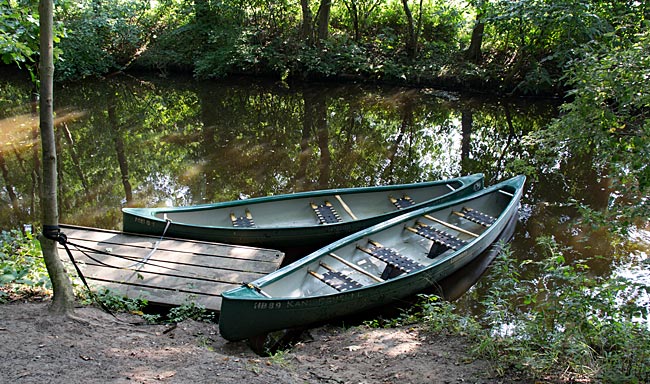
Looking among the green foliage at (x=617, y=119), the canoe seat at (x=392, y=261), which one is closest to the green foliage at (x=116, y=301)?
the canoe seat at (x=392, y=261)

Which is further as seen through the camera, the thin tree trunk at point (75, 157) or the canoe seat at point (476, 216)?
the thin tree trunk at point (75, 157)

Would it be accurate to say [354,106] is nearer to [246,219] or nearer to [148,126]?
[148,126]

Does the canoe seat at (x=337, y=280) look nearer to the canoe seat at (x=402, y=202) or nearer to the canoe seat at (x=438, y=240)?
the canoe seat at (x=438, y=240)

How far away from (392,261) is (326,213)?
1.60 metres

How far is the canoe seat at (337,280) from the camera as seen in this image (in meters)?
5.30

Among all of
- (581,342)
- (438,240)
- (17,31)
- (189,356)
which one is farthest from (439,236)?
(17,31)

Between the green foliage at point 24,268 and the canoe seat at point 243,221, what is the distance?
2.28 metres

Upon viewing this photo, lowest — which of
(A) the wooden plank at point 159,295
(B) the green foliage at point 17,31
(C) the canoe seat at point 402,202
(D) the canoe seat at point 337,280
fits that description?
(A) the wooden plank at point 159,295

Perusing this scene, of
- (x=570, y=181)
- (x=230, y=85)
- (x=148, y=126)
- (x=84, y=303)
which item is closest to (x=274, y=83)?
(x=230, y=85)

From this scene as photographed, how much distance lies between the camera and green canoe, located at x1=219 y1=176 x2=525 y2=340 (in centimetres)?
459

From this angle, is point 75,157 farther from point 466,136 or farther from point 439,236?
point 466,136

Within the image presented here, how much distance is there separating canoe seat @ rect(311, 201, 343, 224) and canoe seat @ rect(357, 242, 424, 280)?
0.98 meters

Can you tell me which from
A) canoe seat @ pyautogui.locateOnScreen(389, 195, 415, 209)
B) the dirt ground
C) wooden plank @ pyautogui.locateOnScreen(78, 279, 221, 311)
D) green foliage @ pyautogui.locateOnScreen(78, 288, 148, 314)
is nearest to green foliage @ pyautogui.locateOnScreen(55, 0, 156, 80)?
canoe seat @ pyautogui.locateOnScreen(389, 195, 415, 209)

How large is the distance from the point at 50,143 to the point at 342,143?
8.26 metres
